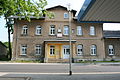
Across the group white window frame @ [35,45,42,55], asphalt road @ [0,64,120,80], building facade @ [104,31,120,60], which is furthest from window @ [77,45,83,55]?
asphalt road @ [0,64,120,80]

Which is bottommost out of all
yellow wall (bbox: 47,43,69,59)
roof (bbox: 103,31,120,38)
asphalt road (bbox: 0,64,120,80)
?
asphalt road (bbox: 0,64,120,80)

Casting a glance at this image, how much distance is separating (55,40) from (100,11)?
21044 mm

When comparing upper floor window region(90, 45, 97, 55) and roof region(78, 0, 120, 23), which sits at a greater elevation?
roof region(78, 0, 120, 23)

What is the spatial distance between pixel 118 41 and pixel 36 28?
15688mm

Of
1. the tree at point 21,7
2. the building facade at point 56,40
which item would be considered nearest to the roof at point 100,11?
the tree at point 21,7

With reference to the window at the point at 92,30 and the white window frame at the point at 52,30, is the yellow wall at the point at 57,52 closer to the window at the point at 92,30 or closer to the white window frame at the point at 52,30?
the white window frame at the point at 52,30

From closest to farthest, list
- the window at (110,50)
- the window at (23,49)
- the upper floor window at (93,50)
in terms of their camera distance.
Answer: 1. the window at (23,49)
2. the upper floor window at (93,50)
3. the window at (110,50)

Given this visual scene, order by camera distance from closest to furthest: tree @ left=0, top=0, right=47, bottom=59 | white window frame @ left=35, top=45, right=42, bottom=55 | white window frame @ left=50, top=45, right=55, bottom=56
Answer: tree @ left=0, top=0, right=47, bottom=59 → white window frame @ left=35, top=45, right=42, bottom=55 → white window frame @ left=50, top=45, right=55, bottom=56

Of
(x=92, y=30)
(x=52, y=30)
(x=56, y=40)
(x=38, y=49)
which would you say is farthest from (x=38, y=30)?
(x=92, y=30)

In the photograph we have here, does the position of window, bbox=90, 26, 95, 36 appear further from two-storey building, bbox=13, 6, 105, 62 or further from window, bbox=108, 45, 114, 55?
window, bbox=108, 45, 114, 55

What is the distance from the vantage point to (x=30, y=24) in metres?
30.4

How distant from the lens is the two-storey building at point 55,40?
97.2ft

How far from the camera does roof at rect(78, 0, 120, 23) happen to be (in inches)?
279

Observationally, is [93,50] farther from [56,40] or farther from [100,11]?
[100,11]
